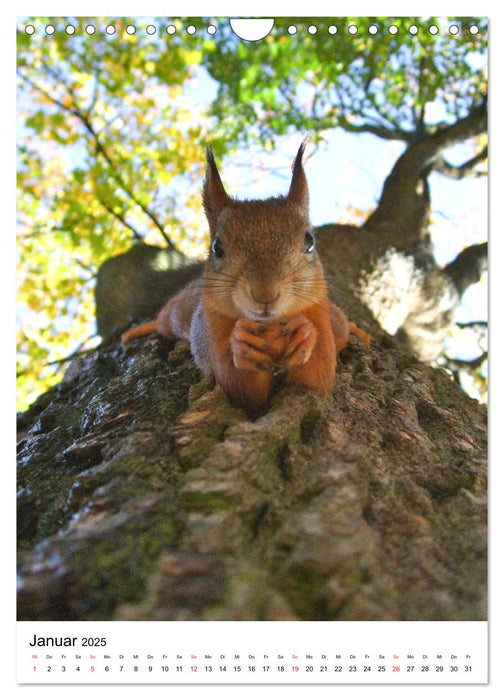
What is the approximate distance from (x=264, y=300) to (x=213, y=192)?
0.49 metres

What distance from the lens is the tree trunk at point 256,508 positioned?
77cm

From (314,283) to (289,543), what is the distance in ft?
2.27

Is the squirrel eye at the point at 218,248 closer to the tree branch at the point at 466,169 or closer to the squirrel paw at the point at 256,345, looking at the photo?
the squirrel paw at the point at 256,345

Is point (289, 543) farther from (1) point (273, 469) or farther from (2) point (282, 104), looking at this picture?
(2) point (282, 104)

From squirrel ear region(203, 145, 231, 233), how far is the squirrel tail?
2.23 ft

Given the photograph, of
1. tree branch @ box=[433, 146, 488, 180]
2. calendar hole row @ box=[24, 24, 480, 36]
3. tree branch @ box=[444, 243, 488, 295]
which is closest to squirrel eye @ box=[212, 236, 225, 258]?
calendar hole row @ box=[24, 24, 480, 36]

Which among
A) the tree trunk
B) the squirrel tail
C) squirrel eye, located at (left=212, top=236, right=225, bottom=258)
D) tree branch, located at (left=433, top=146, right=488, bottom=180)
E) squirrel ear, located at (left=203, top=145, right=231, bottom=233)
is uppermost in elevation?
tree branch, located at (left=433, top=146, right=488, bottom=180)

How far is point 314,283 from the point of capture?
130 centimetres

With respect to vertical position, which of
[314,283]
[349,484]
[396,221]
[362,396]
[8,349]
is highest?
[396,221]

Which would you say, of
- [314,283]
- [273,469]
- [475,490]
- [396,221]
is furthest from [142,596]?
[396,221]

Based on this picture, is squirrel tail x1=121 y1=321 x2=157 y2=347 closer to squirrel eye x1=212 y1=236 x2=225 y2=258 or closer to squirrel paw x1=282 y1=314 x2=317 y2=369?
squirrel eye x1=212 y1=236 x2=225 y2=258

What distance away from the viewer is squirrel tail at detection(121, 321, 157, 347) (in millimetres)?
2006

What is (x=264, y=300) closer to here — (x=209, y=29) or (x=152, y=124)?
(x=209, y=29)

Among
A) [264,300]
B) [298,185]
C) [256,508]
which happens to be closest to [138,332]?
[298,185]
